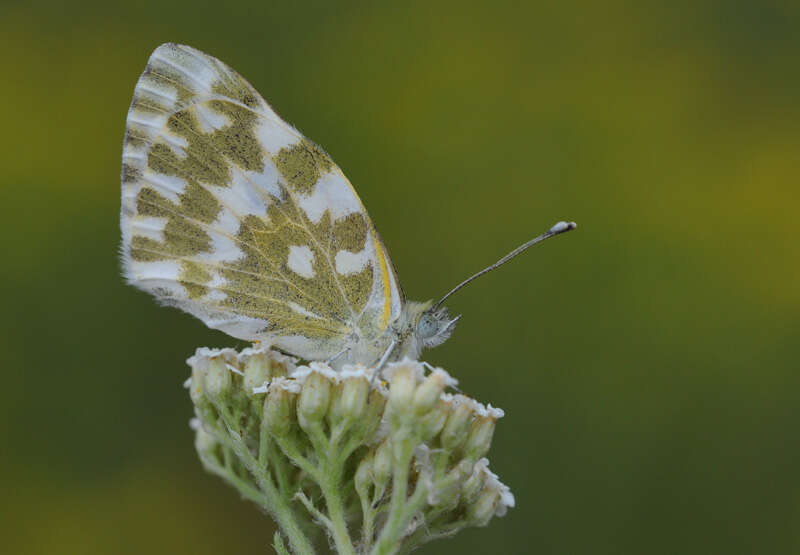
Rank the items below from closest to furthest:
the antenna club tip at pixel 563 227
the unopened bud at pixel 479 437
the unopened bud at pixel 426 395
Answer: the unopened bud at pixel 426 395, the unopened bud at pixel 479 437, the antenna club tip at pixel 563 227

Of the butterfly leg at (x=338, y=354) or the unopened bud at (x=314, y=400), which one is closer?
the unopened bud at (x=314, y=400)

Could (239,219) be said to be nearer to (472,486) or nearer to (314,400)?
(314,400)

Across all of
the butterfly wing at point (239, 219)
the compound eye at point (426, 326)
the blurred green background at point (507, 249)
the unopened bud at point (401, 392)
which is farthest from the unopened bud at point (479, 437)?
the blurred green background at point (507, 249)

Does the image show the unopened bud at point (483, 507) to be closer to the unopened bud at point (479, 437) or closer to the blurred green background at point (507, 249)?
the unopened bud at point (479, 437)

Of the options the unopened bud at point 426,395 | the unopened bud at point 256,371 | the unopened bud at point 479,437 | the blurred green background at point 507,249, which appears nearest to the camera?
the unopened bud at point 426,395

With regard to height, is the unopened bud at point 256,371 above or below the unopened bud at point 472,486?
above

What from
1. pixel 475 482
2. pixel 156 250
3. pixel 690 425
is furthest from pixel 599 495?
pixel 156 250

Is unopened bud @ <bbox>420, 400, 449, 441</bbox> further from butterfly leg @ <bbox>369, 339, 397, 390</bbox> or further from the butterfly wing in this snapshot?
the butterfly wing
